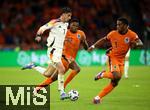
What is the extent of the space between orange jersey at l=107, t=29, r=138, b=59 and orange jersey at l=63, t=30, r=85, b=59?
196cm

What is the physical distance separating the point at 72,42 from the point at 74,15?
17709 mm

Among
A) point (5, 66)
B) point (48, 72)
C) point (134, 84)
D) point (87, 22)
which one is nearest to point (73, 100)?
point (48, 72)

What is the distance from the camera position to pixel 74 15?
3353 centimetres

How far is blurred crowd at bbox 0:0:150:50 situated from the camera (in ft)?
106

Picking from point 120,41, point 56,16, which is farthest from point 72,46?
point 56,16

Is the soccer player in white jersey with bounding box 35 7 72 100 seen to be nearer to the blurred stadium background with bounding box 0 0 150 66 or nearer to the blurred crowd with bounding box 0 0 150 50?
the blurred stadium background with bounding box 0 0 150 66

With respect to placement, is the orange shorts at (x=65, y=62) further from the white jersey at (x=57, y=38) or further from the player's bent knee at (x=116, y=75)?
the player's bent knee at (x=116, y=75)

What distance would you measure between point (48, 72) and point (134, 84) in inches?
221

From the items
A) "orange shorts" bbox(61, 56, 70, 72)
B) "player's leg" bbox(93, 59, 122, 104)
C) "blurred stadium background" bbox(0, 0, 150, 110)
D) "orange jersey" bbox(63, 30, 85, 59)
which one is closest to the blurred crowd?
"blurred stadium background" bbox(0, 0, 150, 110)

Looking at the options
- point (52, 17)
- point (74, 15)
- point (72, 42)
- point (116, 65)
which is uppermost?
point (74, 15)

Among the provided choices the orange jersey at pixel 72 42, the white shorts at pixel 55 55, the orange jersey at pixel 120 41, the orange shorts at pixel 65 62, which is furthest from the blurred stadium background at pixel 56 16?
the orange jersey at pixel 120 41

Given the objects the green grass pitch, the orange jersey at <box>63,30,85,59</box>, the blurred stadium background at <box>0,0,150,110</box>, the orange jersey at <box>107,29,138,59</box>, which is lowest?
the green grass pitch

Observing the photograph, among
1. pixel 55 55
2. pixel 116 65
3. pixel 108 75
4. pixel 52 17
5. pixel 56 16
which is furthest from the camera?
pixel 56 16

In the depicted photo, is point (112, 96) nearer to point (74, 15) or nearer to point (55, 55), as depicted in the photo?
point (55, 55)
